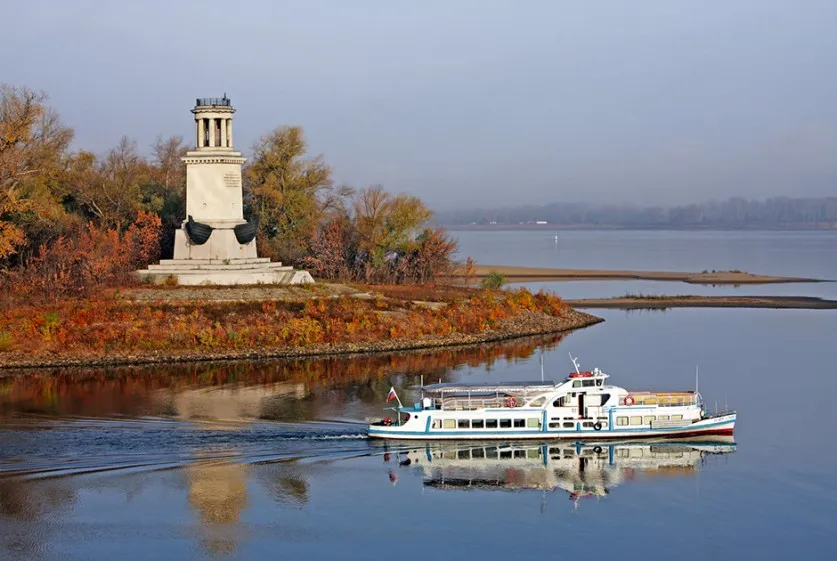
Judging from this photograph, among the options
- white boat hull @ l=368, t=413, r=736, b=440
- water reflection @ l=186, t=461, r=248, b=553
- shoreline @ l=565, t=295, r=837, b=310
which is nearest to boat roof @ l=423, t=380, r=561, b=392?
white boat hull @ l=368, t=413, r=736, b=440

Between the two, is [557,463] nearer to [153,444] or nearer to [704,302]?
[153,444]

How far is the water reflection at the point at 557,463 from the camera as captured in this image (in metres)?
36.3

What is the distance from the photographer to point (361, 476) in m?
36.6

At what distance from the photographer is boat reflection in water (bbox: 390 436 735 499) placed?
36.3m

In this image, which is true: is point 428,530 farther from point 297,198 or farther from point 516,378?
point 297,198

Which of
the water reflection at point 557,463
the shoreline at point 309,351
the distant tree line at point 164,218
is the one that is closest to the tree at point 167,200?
the distant tree line at point 164,218

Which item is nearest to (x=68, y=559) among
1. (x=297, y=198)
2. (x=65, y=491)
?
(x=65, y=491)

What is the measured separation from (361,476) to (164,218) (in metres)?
51.0

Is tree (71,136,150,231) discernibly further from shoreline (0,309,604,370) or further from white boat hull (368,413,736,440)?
white boat hull (368,413,736,440)

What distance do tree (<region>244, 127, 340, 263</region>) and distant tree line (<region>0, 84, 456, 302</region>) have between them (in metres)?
0.08

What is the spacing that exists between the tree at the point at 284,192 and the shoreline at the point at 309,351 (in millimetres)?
21989

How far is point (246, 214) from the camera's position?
288 ft

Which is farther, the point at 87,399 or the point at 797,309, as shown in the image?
the point at 797,309

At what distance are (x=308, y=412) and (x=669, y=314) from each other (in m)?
45.9
